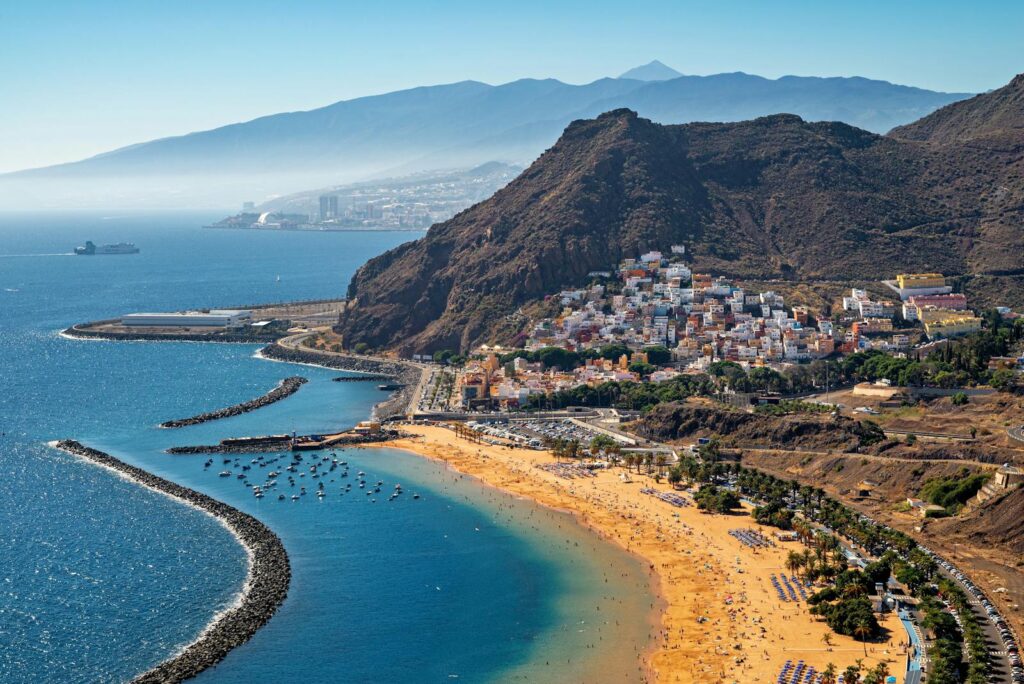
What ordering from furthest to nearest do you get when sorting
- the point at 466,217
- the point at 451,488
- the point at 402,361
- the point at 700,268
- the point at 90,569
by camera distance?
1. the point at 466,217
2. the point at 700,268
3. the point at 402,361
4. the point at 451,488
5. the point at 90,569

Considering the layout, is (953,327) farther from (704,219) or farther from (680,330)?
(704,219)

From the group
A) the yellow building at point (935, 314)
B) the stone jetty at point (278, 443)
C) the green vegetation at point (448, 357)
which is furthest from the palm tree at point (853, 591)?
the green vegetation at point (448, 357)

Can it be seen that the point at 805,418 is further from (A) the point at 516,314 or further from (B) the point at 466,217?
(B) the point at 466,217

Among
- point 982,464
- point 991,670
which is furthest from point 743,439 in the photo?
point 991,670

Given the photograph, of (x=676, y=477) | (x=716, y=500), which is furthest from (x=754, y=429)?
(x=716, y=500)

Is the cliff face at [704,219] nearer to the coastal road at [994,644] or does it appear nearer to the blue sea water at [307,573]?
the blue sea water at [307,573]

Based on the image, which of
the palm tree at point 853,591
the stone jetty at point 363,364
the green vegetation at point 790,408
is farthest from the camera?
the stone jetty at point 363,364
